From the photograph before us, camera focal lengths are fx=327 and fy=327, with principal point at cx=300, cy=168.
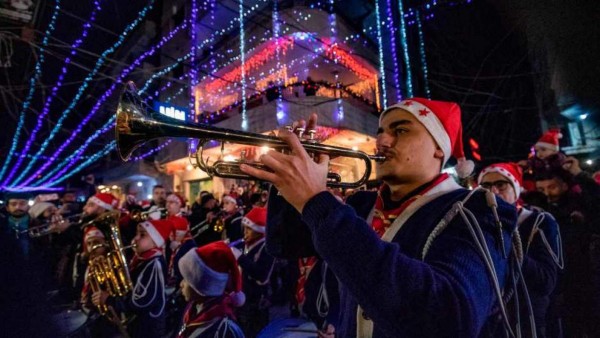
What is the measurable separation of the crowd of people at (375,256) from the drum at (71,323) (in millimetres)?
78

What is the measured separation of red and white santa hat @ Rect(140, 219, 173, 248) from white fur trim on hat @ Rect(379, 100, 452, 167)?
A: 4.07 meters

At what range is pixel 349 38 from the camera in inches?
643

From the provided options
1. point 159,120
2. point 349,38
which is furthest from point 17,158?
point 159,120

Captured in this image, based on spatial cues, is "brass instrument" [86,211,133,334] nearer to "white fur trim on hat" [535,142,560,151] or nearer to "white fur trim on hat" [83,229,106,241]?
"white fur trim on hat" [83,229,106,241]

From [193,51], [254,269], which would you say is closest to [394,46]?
[193,51]

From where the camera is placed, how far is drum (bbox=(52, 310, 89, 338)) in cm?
471

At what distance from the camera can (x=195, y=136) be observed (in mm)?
1663

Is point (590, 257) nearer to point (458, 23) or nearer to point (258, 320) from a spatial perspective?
point (258, 320)

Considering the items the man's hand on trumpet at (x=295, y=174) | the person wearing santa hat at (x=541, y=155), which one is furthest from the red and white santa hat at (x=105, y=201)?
the person wearing santa hat at (x=541, y=155)

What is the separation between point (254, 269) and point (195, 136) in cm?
339

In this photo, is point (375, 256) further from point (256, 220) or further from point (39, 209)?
point (39, 209)

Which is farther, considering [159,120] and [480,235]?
[159,120]

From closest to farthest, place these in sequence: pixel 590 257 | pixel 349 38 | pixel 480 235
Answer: pixel 480 235 → pixel 590 257 → pixel 349 38

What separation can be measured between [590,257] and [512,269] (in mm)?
2947
